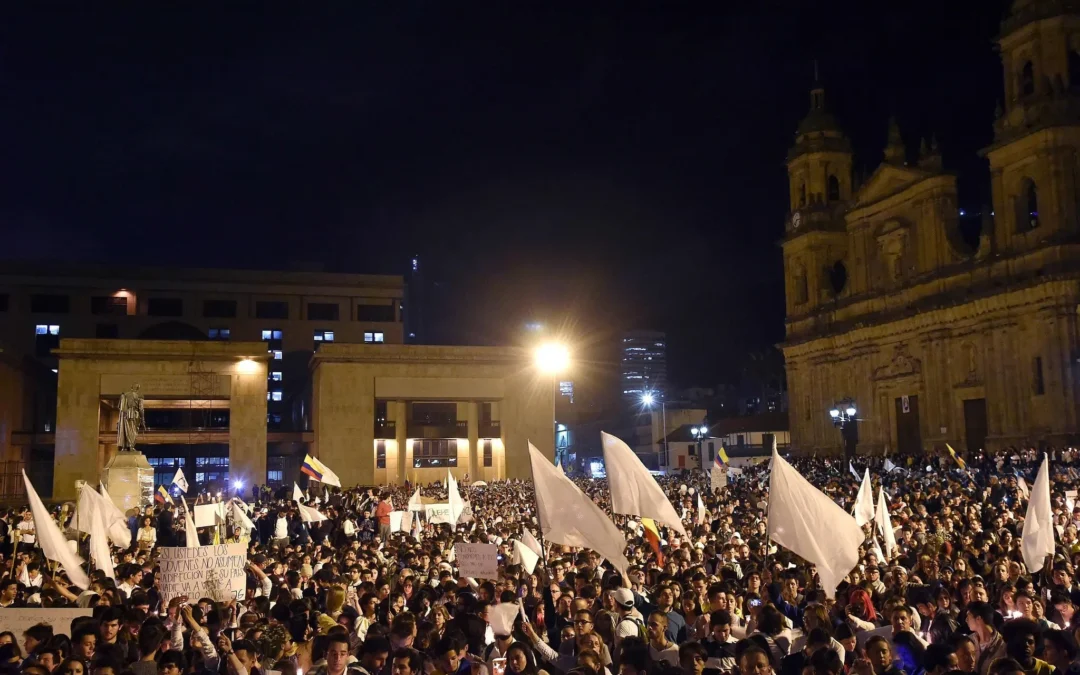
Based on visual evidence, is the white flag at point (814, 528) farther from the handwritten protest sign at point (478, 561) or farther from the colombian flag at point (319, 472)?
the colombian flag at point (319, 472)

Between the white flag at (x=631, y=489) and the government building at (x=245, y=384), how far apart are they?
144 feet

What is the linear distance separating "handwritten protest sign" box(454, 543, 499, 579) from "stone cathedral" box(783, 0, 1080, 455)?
39428mm

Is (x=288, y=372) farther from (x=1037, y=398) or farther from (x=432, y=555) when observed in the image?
(x=432, y=555)

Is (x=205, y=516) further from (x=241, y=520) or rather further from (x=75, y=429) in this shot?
(x=75, y=429)

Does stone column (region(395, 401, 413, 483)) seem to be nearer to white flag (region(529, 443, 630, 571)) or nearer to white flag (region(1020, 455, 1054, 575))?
white flag (region(1020, 455, 1054, 575))

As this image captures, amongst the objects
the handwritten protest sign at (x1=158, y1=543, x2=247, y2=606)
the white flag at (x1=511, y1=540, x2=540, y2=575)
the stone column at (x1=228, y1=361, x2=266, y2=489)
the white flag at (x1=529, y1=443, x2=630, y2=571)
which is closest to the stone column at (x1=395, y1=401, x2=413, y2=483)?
the stone column at (x1=228, y1=361, x2=266, y2=489)

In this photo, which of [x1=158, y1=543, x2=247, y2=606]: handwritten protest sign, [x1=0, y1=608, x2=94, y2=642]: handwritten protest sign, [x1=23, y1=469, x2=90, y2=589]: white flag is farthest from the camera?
[x1=23, y1=469, x2=90, y2=589]: white flag

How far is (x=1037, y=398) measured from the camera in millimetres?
47156

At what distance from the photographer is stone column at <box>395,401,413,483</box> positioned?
A: 65750 mm

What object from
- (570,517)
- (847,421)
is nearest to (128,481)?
(570,517)

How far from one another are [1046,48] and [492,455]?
40842mm

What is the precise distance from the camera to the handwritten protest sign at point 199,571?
11.6m

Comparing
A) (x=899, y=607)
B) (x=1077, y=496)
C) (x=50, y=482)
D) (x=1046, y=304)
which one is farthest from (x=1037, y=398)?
(x=50, y=482)

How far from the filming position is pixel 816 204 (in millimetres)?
66188
